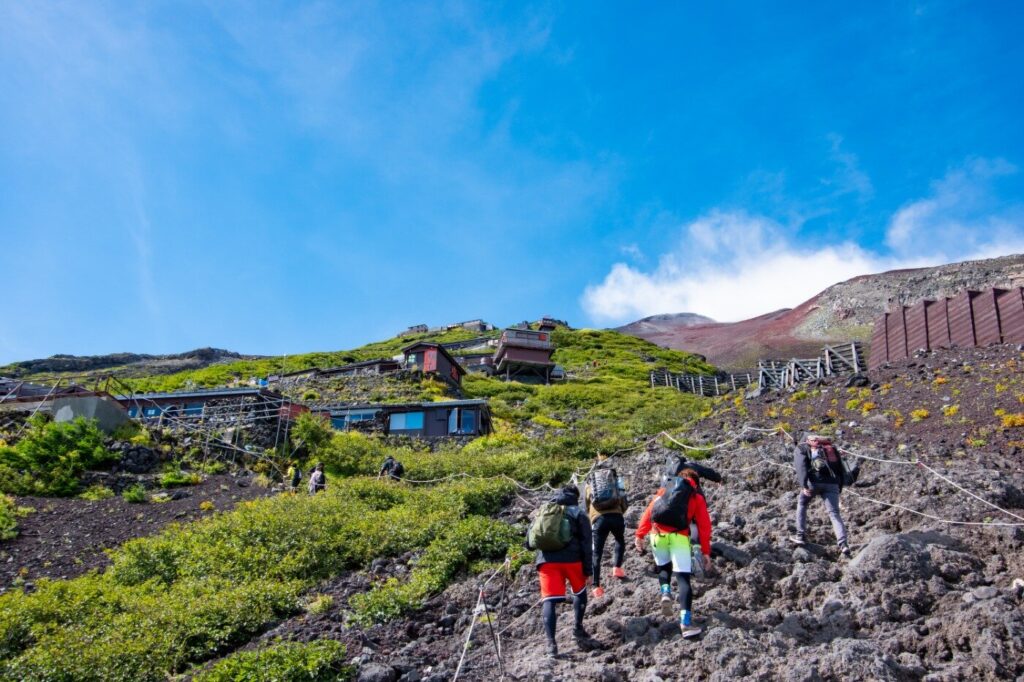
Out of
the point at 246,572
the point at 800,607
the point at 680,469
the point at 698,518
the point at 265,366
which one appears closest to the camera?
the point at 800,607

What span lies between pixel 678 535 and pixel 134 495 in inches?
731

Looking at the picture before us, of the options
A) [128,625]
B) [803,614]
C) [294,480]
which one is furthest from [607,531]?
[294,480]

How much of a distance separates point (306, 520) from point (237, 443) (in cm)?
1364

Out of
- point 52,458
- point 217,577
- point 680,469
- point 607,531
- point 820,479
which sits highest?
point 52,458

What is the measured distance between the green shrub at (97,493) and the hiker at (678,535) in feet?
61.1

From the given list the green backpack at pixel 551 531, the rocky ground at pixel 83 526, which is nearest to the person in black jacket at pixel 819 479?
the green backpack at pixel 551 531

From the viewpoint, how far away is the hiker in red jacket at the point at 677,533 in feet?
25.0

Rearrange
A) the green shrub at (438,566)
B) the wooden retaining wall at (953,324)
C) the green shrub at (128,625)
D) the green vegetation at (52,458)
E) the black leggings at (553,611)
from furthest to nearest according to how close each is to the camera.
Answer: the wooden retaining wall at (953,324) < the green vegetation at (52,458) < the green shrub at (438,566) < the green shrub at (128,625) < the black leggings at (553,611)

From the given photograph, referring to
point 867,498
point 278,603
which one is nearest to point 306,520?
point 278,603

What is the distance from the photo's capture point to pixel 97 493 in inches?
830

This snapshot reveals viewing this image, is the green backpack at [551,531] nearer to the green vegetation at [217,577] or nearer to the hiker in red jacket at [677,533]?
the hiker in red jacket at [677,533]

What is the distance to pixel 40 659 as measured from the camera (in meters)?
9.21

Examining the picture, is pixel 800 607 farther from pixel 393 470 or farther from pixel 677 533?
pixel 393 470

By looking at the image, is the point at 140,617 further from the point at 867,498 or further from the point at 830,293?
the point at 830,293
